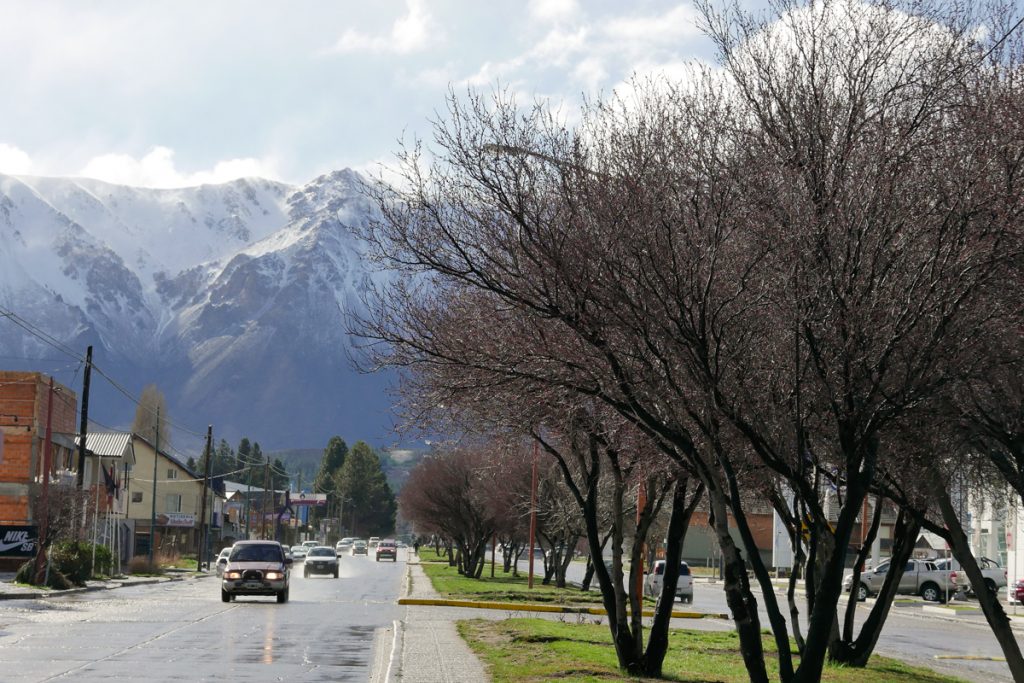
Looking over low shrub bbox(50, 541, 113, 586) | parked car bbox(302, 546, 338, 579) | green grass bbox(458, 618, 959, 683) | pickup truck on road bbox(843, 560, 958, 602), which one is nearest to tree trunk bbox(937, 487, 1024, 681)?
green grass bbox(458, 618, 959, 683)

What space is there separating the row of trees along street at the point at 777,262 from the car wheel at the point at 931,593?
4537 centimetres

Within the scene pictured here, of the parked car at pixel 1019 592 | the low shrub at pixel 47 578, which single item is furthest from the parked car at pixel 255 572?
the parked car at pixel 1019 592

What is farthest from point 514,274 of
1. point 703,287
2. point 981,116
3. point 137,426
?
point 137,426

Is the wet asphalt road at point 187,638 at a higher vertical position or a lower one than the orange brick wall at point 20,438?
lower

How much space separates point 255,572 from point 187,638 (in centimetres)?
1535

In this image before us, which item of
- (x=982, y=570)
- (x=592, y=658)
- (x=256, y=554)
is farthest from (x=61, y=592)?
(x=982, y=570)

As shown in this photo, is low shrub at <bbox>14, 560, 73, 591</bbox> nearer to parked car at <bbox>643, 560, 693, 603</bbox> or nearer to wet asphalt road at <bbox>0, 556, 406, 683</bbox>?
wet asphalt road at <bbox>0, 556, 406, 683</bbox>

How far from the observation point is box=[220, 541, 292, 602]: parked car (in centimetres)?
3916

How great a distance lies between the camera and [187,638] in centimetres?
2402

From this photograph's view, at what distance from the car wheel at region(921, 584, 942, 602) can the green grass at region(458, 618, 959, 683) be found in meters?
32.6

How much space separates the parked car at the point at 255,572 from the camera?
39156mm

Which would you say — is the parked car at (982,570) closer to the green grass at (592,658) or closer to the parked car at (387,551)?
the green grass at (592,658)

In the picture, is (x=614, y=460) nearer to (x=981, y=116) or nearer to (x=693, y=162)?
(x=693, y=162)

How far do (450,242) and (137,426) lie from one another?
587 feet
